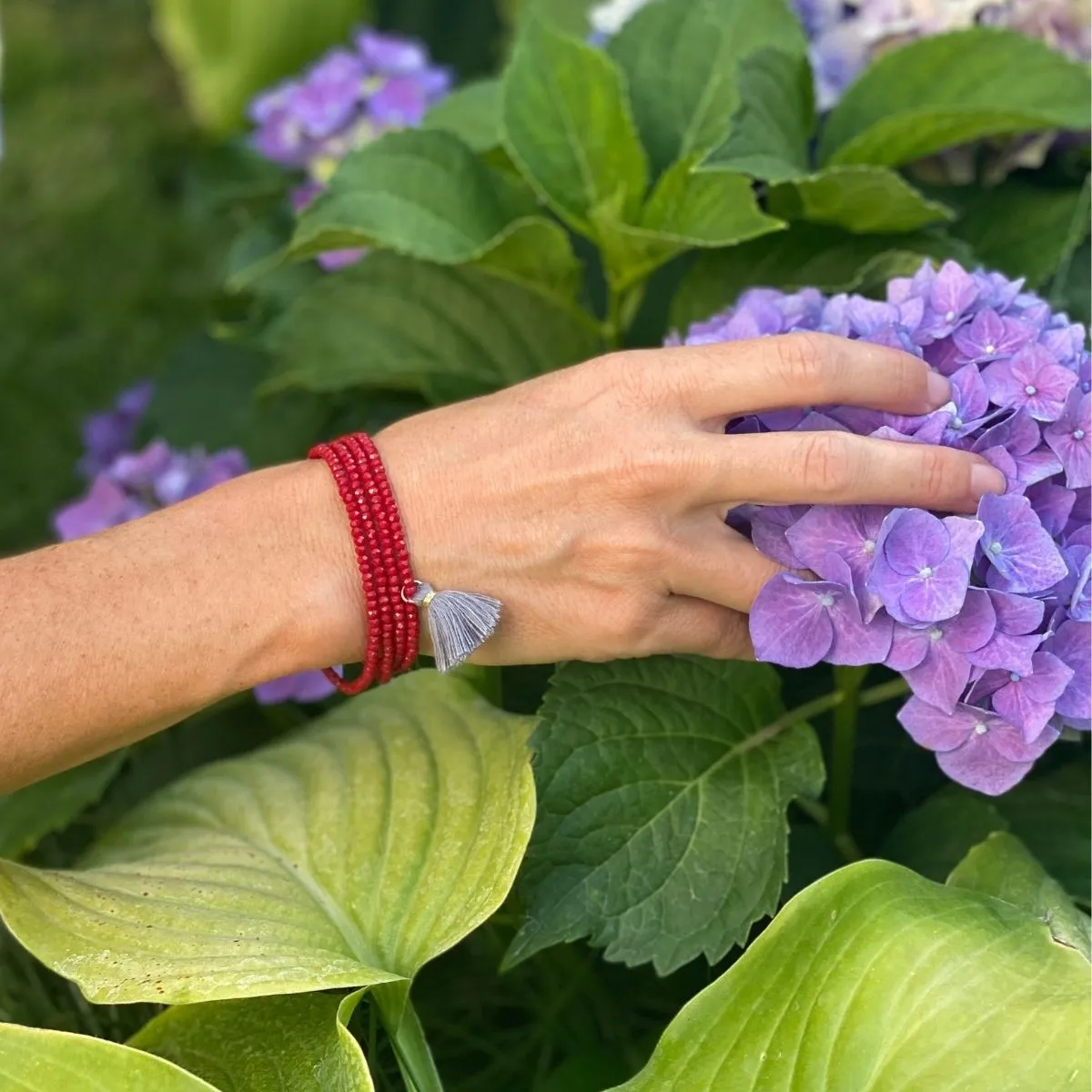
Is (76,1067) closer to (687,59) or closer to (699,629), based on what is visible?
(699,629)

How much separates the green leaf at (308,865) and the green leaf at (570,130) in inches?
18.9

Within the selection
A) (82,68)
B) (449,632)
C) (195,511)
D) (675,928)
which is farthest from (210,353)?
(82,68)

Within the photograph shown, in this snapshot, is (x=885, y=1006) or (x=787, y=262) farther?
(x=787, y=262)

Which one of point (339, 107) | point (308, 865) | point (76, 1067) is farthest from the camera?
point (339, 107)

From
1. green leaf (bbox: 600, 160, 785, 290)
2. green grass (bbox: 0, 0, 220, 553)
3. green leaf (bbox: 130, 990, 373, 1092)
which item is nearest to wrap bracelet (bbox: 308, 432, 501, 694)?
green leaf (bbox: 130, 990, 373, 1092)

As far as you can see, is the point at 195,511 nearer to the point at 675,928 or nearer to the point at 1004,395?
the point at 675,928

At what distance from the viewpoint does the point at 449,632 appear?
2.86ft

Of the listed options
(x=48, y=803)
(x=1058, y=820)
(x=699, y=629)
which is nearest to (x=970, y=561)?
(x=699, y=629)

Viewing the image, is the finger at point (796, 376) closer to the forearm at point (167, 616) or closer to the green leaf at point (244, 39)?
the forearm at point (167, 616)

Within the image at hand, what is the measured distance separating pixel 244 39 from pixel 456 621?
5.38ft

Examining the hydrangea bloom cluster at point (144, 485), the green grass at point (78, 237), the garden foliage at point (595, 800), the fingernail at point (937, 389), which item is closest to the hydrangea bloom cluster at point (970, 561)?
the fingernail at point (937, 389)

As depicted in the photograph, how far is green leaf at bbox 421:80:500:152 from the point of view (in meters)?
1.40

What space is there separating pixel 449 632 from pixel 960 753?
0.36 meters

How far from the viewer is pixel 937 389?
0.87 meters
